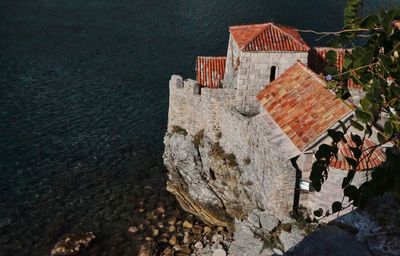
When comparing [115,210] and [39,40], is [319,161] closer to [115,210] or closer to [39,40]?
[115,210]

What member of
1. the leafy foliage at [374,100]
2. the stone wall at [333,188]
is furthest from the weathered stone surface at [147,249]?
the leafy foliage at [374,100]

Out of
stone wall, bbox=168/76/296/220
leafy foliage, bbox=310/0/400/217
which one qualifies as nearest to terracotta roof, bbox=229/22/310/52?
stone wall, bbox=168/76/296/220

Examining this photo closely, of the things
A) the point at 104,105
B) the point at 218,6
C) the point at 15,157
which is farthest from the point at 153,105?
the point at 218,6

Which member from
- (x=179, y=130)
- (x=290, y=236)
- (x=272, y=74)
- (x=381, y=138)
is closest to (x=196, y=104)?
(x=179, y=130)

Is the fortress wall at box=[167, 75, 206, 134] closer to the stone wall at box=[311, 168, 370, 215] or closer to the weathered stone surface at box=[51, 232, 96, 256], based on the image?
the weathered stone surface at box=[51, 232, 96, 256]

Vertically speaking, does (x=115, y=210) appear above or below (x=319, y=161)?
below

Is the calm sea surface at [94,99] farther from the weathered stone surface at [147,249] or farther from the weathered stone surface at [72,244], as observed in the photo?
the weathered stone surface at [147,249]
